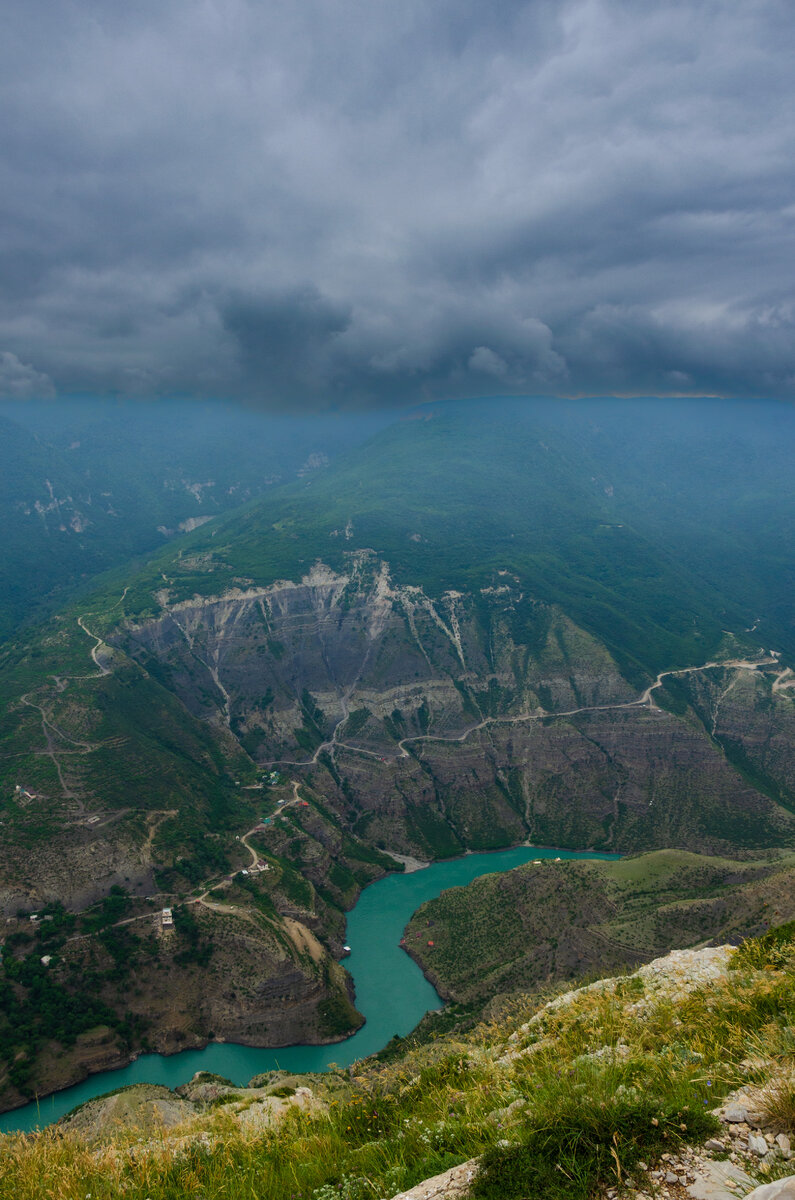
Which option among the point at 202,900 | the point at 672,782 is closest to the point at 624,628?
the point at 672,782

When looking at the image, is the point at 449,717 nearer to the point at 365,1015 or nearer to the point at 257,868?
the point at 257,868

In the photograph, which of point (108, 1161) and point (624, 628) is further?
point (624, 628)

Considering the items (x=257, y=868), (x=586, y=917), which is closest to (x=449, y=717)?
(x=257, y=868)

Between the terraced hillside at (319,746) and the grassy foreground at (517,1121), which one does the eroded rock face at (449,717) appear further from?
the grassy foreground at (517,1121)

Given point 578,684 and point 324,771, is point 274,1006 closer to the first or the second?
point 324,771

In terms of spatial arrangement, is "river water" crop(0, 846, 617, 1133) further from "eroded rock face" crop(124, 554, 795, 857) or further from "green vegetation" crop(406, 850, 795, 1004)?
"eroded rock face" crop(124, 554, 795, 857)

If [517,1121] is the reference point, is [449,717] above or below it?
below
